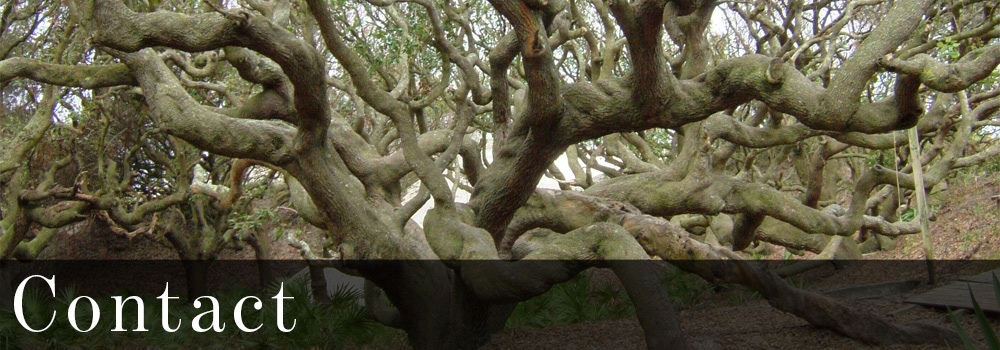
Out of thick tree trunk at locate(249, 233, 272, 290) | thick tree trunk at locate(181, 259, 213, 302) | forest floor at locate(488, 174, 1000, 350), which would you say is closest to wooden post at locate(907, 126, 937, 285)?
forest floor at locate(488, 174, 1000, 350)

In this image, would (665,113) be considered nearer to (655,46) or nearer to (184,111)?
(655,46)

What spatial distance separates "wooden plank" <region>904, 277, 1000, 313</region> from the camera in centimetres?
719

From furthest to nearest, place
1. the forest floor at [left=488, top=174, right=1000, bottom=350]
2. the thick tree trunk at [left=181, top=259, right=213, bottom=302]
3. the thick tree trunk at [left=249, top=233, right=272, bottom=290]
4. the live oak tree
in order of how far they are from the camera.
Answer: the thick tree trunk at [left=249, top=233, right=272, bottom=290]
the thick tree trunk at [left=181, top=259, right=213, bottom=302]
the forest floor at [left=488, top=174, right=1000, bottom=350]
the live oak tree

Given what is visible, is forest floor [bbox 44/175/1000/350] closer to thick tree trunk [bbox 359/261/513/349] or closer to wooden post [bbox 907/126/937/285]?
thick tree trunk [bbox 359/261/513/349]

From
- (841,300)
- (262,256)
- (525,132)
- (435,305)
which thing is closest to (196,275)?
(262,256)

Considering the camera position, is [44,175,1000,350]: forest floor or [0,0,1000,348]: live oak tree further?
[44,175,1000,350]: forest floor

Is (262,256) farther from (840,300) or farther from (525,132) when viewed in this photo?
(840,300)

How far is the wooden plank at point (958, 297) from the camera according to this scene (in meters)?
7.19

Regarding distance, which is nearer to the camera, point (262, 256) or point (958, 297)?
point (958, 297)

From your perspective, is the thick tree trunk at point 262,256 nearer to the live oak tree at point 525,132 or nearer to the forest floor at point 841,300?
the forest floor at point 841,300

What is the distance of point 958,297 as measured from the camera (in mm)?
7695

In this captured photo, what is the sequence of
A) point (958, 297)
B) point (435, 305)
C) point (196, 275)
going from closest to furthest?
1. point (435, 305)
2. point (958, 297)
3. point (196, 275)

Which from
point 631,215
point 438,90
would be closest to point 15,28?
point 438,90

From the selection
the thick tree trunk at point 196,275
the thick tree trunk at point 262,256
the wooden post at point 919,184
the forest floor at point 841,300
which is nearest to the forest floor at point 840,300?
the forest floor at point 841,300
